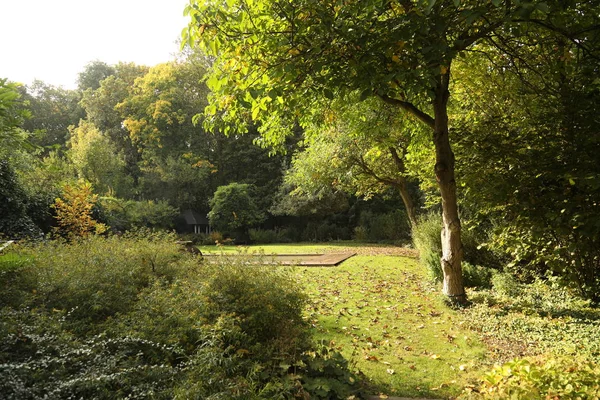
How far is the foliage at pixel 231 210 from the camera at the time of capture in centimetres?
2673

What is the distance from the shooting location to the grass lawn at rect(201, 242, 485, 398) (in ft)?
13.8

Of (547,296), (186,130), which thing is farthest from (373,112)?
(186,130)

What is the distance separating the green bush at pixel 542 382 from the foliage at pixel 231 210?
2387cm

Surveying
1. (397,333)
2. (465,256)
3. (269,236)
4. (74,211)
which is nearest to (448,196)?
(397,333)

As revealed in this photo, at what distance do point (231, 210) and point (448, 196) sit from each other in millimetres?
21349

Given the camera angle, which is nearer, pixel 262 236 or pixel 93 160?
pixel 93 160

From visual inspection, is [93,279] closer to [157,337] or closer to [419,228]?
[157,337]

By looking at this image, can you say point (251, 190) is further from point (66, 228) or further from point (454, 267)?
point (454, 267)

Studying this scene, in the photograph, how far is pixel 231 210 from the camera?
26844mm

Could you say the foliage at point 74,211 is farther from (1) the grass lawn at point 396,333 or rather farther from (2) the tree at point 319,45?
(2) the tree at point 319,45

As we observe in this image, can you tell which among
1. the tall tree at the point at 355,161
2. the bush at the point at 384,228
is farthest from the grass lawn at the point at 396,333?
the bush at the point at 384,228

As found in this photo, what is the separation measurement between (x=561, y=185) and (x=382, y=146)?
27.6 ft

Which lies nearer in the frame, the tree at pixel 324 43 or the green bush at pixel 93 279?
the green bush at pixel 93 279

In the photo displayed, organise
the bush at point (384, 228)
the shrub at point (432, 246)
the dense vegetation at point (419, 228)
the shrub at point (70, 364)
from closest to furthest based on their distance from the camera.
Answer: the shrub at point (70, 364) → the dense vegetation at point (419, 228) → the shrub at point (432, 246) → the bush at point (384, 228)
